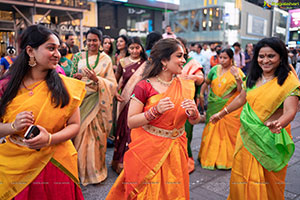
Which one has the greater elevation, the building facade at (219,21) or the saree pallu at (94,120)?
the building facade at (219,21)

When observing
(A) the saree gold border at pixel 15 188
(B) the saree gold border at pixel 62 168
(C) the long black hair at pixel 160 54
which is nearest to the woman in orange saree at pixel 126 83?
(C) the long black hair at pixel 160 54

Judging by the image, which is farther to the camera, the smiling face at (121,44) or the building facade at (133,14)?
the building facade at (133,14)

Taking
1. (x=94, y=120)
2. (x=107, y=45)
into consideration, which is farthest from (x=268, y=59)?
(x=107, y=45)

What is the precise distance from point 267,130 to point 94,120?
6.99 ft

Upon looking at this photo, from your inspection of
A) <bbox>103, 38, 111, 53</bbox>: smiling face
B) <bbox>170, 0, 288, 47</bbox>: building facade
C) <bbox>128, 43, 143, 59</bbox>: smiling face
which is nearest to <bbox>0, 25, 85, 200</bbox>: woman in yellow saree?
<bbox>128, 43, 143, 59</bbox>: smiling face

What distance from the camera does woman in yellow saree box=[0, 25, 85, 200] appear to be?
1.78 metres

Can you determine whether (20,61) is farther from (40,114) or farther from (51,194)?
(51,194)

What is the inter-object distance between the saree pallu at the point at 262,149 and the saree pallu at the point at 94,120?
176 centimetres

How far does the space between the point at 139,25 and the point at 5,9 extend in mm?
10961

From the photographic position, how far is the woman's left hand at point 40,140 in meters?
1.61

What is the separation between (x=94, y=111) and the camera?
12.0 ft

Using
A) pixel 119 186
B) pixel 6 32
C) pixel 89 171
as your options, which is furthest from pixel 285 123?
pixel 6 32

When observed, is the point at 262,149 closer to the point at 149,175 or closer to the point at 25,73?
the point at 149,175

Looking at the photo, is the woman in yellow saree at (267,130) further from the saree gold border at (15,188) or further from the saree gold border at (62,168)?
the saree gold border at (15,188)
